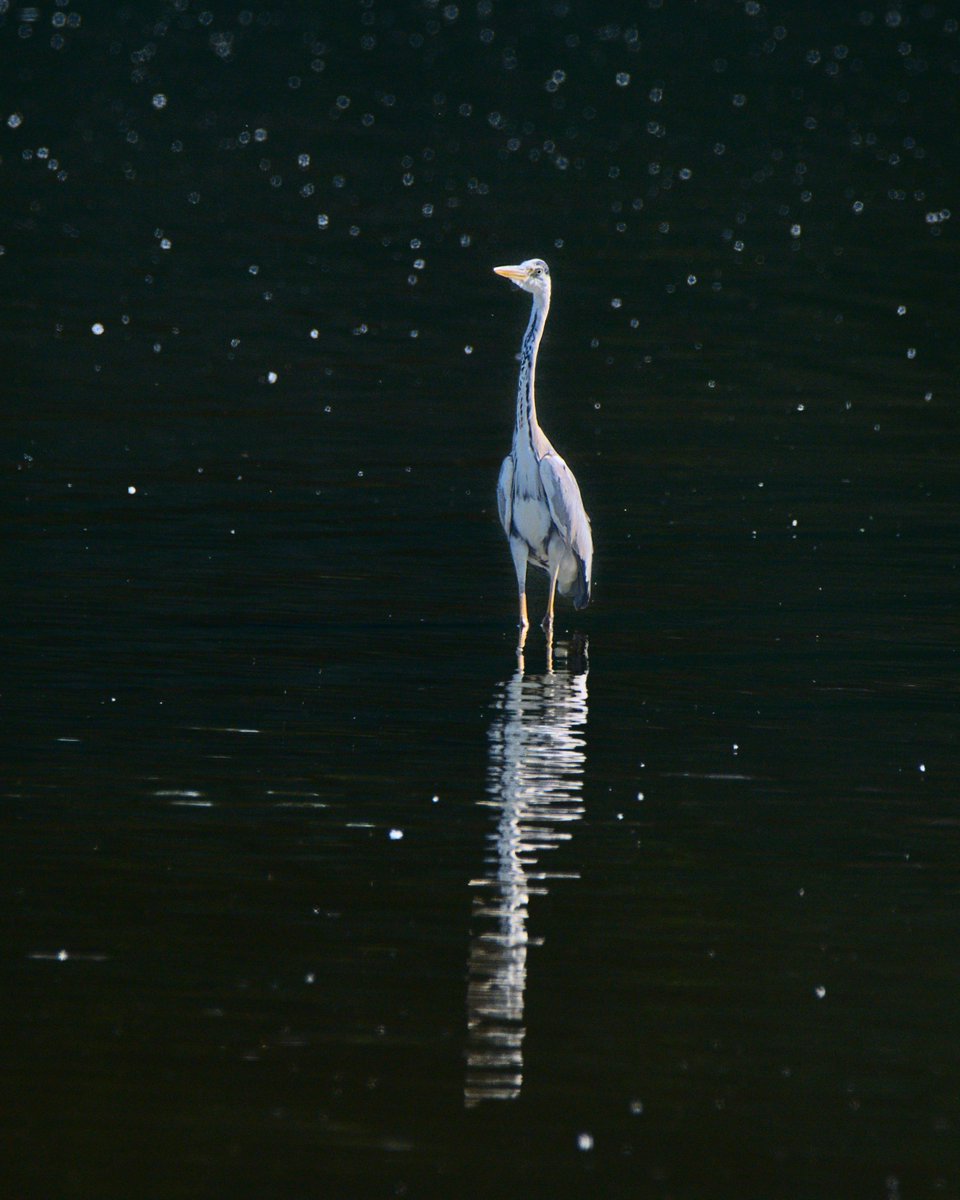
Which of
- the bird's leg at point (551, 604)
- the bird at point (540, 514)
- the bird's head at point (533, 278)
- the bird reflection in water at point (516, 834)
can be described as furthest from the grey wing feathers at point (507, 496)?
the bird's head at point (533, 278)

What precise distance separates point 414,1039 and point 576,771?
3.77 meters

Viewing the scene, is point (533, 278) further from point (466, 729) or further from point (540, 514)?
point (466, 729)

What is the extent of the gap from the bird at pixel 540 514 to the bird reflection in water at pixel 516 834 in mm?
497

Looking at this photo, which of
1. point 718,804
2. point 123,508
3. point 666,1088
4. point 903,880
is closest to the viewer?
point 666,1088

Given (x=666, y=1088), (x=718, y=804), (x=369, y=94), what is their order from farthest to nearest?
(x=369, y=94) < (x=718, y=804) < (x=666, y=1088)

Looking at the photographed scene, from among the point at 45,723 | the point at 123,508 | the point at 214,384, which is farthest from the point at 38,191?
the point at 45,723

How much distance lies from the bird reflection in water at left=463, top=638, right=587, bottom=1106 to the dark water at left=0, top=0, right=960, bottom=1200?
3cm

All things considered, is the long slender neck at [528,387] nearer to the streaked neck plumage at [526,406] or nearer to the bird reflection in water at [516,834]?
the streaked neck plumage at [526,406]

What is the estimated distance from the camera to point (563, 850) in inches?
427

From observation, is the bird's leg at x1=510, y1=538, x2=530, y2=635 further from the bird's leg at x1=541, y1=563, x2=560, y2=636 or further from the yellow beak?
the yellow beak

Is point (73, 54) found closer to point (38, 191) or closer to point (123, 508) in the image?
point (38, 191)

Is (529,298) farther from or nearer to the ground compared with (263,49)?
nearer to the ground

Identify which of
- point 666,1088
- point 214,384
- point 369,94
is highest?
point 369,94

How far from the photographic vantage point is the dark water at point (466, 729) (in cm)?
807
